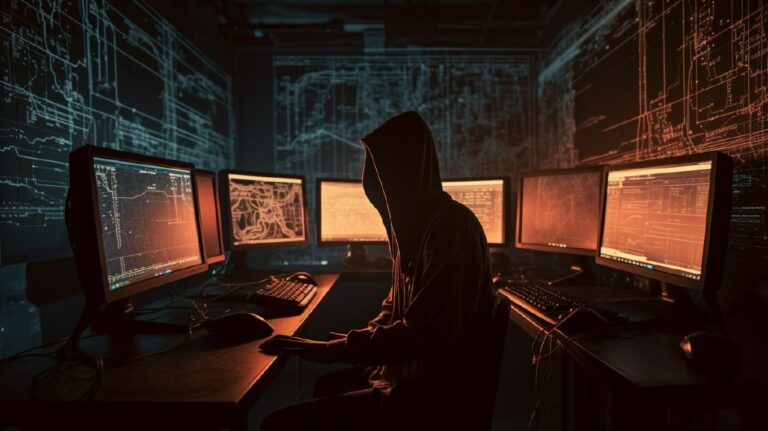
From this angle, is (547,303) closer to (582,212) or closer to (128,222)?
(582,212)

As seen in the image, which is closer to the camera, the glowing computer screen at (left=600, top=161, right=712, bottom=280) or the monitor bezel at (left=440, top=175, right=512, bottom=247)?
the glowing computer screen at (left=600, top=161, right=712, bottom=280)

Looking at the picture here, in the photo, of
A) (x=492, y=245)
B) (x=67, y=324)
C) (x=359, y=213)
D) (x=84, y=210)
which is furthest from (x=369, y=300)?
(x=84, y=210)

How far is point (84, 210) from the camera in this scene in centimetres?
98

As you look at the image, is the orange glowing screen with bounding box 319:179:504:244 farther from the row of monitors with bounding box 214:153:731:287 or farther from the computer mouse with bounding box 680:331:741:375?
the computer mouse with bounding box 680:331:741:375

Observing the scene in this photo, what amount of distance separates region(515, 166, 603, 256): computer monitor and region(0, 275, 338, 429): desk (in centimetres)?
149

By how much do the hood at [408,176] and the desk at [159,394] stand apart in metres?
0.52

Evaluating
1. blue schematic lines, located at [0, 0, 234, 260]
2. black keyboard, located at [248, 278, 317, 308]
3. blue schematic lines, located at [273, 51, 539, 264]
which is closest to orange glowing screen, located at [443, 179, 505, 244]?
blue schematic lines, located at [273, 51, 539, 264]

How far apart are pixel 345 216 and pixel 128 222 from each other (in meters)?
1.44

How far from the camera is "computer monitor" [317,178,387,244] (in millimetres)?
2465

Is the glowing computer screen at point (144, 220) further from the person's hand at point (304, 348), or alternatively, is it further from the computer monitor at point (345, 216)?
the computer monitor at point (345, 216)

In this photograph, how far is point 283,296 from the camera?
4.75 feet

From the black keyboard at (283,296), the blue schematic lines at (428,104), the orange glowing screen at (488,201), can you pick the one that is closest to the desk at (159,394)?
Answer: the black keyboard at (283,296)

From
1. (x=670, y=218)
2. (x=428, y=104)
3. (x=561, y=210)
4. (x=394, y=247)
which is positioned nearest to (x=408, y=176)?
(x=394, y=247)

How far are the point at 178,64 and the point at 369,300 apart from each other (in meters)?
1.99
